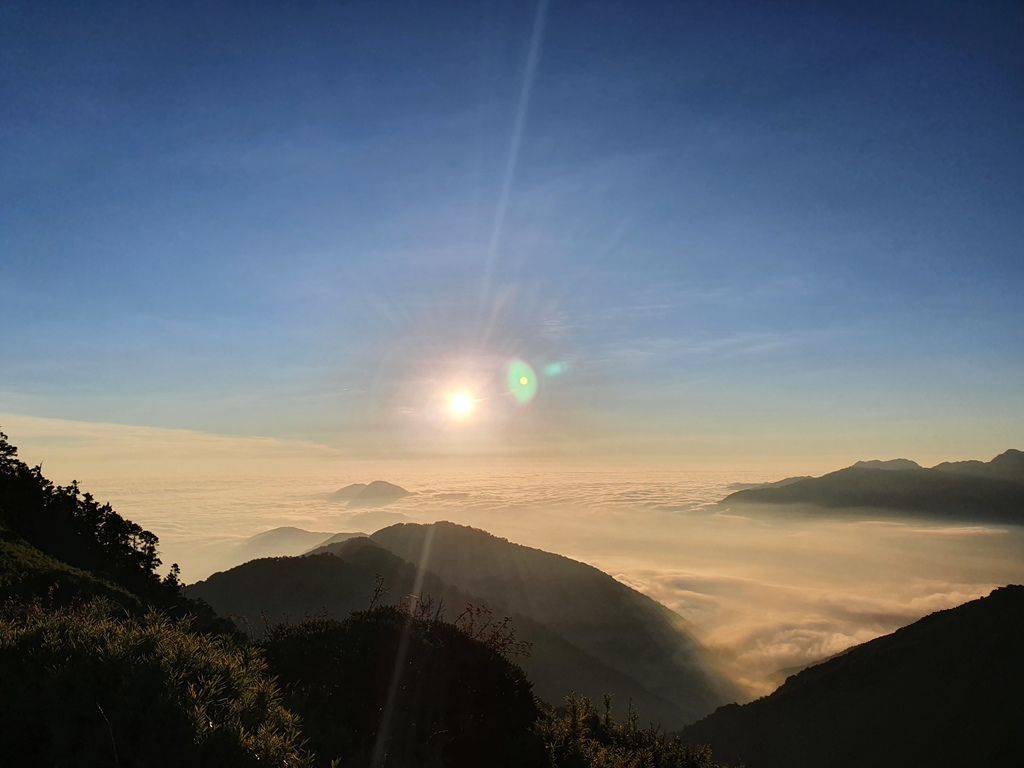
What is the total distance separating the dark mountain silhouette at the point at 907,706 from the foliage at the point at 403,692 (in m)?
55.0

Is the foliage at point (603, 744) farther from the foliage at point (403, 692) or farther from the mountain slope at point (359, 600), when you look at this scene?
the mountain slope at point (359, 600)

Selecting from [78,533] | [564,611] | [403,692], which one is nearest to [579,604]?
[564,611]

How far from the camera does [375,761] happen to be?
936cm

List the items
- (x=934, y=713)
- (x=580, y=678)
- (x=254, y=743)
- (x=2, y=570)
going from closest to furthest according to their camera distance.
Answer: (x=254, y=743) < (x=2, y=570) < (x=934, y=713) < (x=580, y=678)

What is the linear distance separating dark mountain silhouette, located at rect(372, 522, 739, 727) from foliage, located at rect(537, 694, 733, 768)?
12411cm

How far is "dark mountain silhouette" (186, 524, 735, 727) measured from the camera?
100375mm

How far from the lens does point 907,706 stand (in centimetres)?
5472

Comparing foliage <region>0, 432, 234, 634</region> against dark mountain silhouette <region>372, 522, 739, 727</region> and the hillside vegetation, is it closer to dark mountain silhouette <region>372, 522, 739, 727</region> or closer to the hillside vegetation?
the hillside vegetation

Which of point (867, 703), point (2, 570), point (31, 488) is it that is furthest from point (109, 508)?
point (867, 703)

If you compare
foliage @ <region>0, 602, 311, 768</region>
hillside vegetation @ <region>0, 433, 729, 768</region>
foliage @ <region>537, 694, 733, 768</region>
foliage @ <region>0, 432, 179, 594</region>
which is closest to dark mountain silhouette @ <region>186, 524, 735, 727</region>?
foliage @ <region>0, 432, 179, 594</region>

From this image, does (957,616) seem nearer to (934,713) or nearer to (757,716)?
(934,713)

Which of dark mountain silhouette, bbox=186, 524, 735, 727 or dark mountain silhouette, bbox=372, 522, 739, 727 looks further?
dark mountain silhouette, bbox=372, 522, 739, 727

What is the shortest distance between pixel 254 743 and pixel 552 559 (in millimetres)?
165947

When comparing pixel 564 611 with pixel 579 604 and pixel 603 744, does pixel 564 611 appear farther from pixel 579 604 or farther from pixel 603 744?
pixel 603 744
